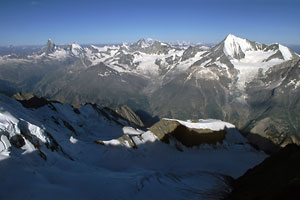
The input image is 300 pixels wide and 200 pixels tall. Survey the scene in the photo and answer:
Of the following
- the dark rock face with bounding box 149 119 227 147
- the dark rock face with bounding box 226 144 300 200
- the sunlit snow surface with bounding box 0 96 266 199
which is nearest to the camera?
the sunlit snow surface with bounding box 0 96 266 199

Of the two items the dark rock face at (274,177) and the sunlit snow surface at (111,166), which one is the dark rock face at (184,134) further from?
the dark rock face at (274,177)

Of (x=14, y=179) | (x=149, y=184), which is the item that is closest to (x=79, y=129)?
(x=149, y=184)

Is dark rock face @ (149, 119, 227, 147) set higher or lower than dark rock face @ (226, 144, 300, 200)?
lower

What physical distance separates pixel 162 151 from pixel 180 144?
11.9 m

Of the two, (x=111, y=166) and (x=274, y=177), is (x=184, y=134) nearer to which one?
(x=111, y=166)

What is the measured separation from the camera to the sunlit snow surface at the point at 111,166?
36741 millimetres

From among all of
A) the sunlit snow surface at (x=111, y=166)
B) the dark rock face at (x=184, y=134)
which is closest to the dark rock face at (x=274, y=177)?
the sunlit snow surface at (x=111, y=166)

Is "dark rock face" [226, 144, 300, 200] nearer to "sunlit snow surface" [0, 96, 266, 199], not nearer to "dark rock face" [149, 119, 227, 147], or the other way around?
"sunlit snow surface" [0, 96, 266, 199]

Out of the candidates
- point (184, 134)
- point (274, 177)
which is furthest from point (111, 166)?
point (274, 177)

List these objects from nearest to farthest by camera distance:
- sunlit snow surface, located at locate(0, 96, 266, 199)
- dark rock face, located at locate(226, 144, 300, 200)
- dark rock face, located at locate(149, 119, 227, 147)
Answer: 1. sunlit snow surface, located at locate(0, 96, 266, 199)
2. dark rock face, located at locate(226, 144, 300, 200)
3. dark rock face, located at locate(149, 119, 227, 147)

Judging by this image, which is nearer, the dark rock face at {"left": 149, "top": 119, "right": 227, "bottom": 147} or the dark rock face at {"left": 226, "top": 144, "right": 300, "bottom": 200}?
the dark rock face at {"left": 226, "top": 144, "right": 300, "bottom": 200}

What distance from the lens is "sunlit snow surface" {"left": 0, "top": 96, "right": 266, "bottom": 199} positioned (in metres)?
36.7

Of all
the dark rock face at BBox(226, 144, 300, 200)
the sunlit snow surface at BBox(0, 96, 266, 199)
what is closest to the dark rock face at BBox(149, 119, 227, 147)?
the sunlit snow surface at BBox(0, 96, 266, 199)

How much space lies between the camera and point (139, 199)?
45.2m
